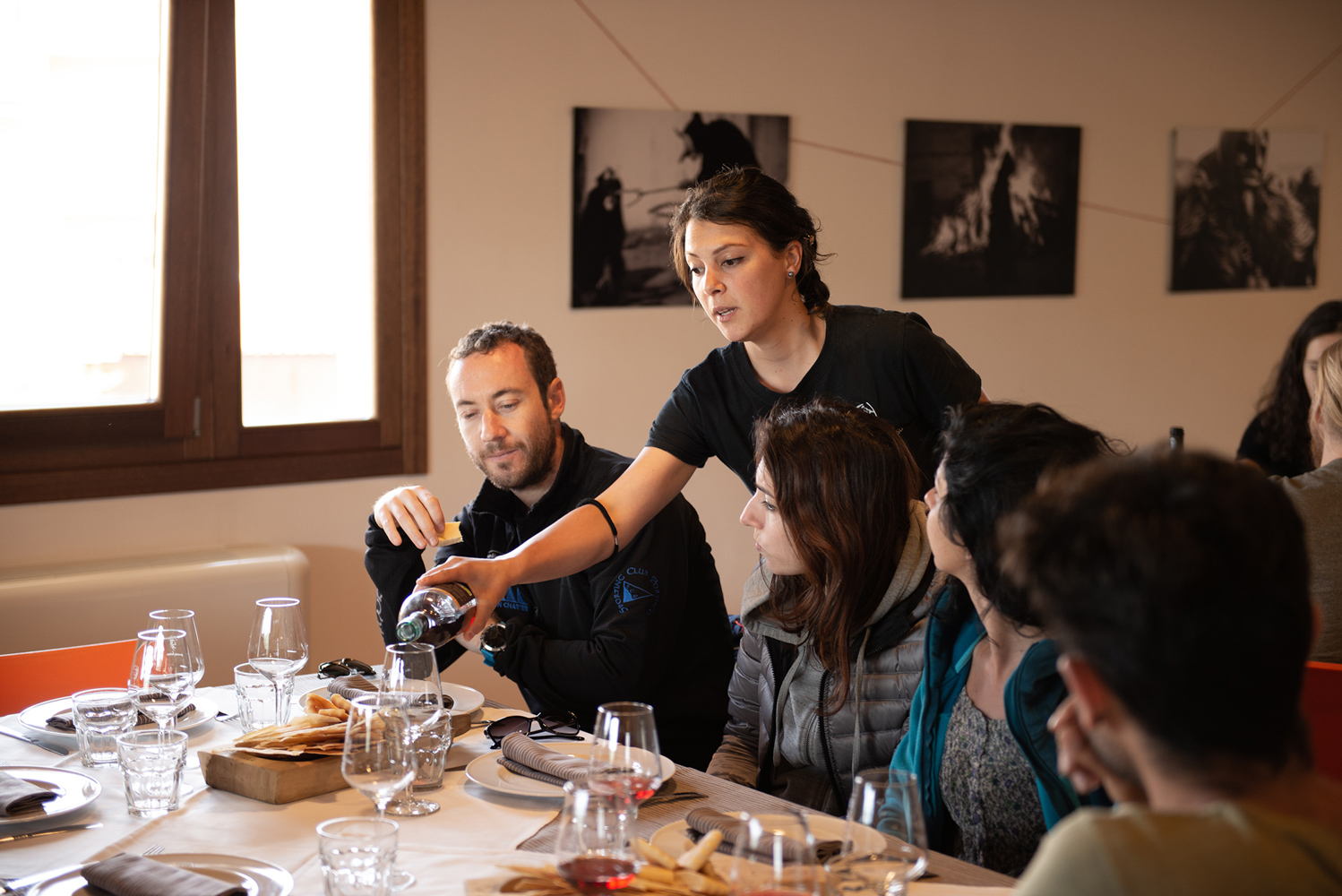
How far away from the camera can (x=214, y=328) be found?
3367 millimetres

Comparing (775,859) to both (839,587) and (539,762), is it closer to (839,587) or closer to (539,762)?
(539,762)

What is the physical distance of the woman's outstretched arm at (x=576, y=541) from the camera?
1.98 m

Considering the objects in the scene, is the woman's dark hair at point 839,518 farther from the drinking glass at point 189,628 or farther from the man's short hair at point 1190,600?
the man's short hair at point 1190,600

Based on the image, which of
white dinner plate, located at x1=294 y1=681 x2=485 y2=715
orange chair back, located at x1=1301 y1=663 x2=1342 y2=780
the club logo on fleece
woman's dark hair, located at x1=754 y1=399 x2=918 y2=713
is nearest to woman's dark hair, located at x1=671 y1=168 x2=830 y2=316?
woman's dark hair, located at x1=754 y1=399 x2=918 y2=713

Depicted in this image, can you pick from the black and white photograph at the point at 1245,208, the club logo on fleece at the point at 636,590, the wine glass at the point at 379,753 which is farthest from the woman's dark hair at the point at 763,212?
the black and white photograph at the point at 1245,208

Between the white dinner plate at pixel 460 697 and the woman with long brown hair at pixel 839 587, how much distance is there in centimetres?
50

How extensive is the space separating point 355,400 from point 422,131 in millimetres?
868

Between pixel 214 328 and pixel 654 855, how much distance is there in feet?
8.70

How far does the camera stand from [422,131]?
362 centimetres

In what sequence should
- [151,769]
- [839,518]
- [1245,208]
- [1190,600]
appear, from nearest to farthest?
[1190,600]
[151,769]
[839,518]
[1245,208]

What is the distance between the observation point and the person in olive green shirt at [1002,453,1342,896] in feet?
2.25

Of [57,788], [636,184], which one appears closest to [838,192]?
[636,184]

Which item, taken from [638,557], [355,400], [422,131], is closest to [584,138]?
[422,131]

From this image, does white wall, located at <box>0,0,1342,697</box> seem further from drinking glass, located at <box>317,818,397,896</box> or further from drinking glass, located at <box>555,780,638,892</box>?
drinking glass, located at <box>555,780,638,892</box>
